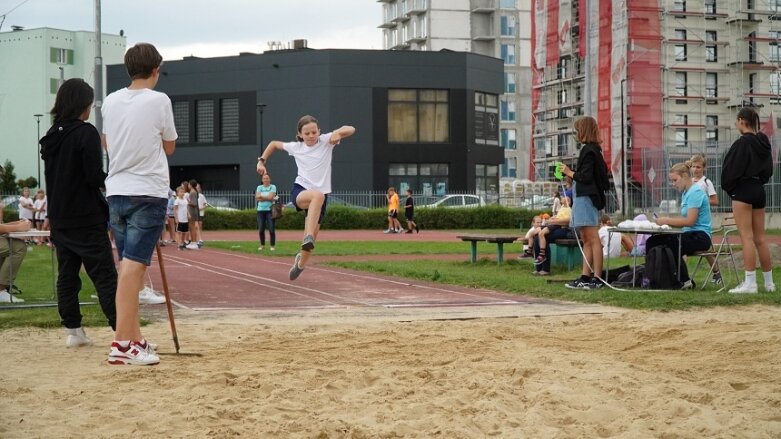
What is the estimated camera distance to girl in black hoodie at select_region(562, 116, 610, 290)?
13.2 metres

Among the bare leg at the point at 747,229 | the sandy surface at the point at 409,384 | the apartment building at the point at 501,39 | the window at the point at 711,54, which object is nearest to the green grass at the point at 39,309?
the sandy surface at the point at 409,384

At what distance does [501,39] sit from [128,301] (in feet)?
338

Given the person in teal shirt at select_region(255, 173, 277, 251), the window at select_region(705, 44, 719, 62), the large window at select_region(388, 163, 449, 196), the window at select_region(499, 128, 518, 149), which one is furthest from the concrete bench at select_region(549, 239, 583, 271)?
the window at select_region(499, 128, 518, 149)

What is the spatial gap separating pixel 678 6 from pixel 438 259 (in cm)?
5421

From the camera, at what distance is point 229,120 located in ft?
211

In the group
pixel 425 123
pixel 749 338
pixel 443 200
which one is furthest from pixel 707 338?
pixel 425 123

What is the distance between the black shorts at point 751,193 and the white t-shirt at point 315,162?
16.3 ft

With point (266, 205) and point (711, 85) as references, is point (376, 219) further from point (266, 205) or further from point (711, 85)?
point (711, 85)

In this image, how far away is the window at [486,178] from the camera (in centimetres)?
6544

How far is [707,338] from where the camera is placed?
26.9 ft

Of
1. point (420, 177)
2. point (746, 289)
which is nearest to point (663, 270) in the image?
point (746, 289)

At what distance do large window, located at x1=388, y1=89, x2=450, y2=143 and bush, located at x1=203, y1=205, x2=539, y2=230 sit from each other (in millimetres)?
14378

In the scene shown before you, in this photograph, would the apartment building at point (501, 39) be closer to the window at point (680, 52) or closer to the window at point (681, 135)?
the window at point (681, 135)

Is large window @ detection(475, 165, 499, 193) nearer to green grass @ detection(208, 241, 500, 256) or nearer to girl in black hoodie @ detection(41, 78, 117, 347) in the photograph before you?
green grass @ detection(208, 241, 500, 256)
